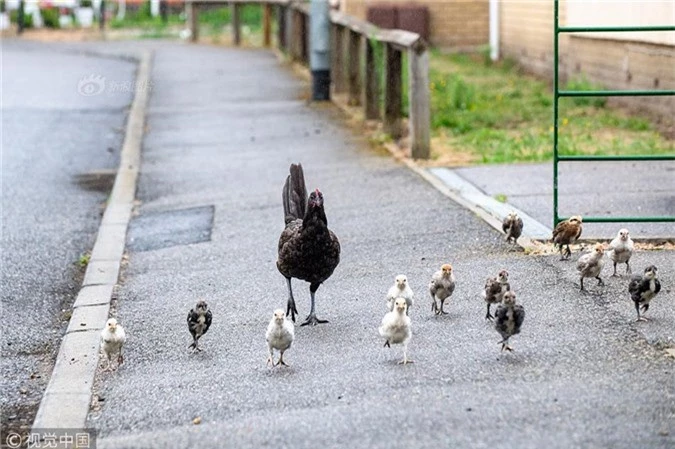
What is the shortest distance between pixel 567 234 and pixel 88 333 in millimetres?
3290

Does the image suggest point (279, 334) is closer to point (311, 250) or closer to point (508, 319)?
point (311, 250)

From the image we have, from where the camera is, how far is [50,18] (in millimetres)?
43312

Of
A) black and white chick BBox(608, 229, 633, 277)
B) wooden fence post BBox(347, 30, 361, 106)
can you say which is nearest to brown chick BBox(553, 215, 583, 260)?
black and white chick BBox(608, 229, 633, 277)

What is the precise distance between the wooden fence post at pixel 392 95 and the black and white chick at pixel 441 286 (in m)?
8.29

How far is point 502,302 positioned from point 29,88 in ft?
62.7

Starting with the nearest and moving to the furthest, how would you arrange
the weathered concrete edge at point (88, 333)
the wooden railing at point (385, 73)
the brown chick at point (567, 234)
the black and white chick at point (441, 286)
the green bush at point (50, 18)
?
1. the weathered concrete edge at point (88, 333)
2. the black and white chick at point (441, 286)
3. the brown chick at point (567, 234)
4. the wooden railing at point (385, 73)
5. the green bush at point (50, 18)

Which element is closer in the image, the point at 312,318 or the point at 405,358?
Answer: the point at 405,358

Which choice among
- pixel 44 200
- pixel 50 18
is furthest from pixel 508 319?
pixel 50 18

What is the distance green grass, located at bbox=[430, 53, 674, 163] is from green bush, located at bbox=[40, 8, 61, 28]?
884 inches

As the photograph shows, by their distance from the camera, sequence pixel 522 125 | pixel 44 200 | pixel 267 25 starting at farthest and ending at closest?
pixel 267 25, pixel 522 125, pixel 44 200

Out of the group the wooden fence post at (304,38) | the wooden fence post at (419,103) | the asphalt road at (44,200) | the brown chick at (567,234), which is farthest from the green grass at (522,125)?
the brown chick at (567,234)

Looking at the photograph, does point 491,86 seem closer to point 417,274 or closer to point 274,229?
point 274,229

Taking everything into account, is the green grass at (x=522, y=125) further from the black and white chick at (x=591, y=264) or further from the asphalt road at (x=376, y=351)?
the black and white chick at (x=591, y=264)

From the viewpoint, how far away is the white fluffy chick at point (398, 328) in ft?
23.6
